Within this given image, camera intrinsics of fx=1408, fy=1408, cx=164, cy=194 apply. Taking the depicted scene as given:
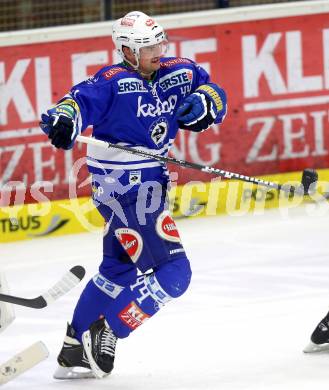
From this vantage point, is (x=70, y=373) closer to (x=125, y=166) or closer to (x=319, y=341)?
(x=125, y=166)

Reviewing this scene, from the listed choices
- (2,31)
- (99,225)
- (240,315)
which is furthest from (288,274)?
(2,31)

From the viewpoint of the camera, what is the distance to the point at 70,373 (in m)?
5.43

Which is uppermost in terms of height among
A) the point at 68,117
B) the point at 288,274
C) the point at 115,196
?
the point at 68,117

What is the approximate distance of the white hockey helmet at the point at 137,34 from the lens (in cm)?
538

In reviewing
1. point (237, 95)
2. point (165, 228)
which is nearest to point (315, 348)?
point (165, 228)

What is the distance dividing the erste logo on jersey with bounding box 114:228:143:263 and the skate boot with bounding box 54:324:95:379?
44cm

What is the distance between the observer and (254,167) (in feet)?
28.8

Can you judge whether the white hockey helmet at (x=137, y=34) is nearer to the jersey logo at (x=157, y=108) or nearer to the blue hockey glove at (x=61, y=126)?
the jersey logo at (x=157, y=108)

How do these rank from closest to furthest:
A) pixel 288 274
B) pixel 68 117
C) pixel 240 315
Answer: pixel 68 117, pixel 240 315, pixel 288 274

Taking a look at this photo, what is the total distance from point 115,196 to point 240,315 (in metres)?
1.21

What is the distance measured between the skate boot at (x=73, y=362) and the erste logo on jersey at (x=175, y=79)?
1050 millimetres

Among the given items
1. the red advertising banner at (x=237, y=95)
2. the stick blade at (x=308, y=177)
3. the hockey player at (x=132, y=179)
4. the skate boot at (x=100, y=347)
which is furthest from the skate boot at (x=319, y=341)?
the red advertising banner at (x=237, y=95)

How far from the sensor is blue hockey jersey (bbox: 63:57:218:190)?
17.4 feet

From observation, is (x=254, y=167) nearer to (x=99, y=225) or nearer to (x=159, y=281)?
(x=99, y=225)
